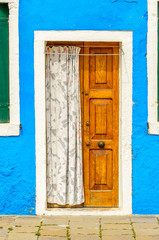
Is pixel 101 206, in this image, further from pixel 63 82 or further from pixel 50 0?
pixel 50 0

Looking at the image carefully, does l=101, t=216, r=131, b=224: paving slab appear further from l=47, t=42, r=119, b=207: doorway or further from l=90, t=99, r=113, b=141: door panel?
l=90, t=99, r=113, b=141: door panel

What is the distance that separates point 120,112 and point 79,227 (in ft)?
5.54

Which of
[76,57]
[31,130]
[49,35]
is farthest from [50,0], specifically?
[31,130]

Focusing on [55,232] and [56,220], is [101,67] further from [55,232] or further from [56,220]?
[55,232]

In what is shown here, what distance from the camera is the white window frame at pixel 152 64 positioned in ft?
19.3

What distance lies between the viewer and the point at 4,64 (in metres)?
6.00

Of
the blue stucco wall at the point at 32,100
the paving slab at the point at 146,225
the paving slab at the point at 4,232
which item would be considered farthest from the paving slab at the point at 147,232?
the paving slab at the point at 4,232

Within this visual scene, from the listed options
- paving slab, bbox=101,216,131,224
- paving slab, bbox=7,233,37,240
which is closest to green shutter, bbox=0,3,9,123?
paving slab, bbox=7,233,37,240

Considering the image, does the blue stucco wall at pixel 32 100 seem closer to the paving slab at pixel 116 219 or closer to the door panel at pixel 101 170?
the paving slab at pixel 116 219

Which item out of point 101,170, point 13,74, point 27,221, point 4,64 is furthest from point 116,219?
point 4,64

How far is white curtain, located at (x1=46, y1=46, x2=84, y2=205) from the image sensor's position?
6055mm

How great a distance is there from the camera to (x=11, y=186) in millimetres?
6016

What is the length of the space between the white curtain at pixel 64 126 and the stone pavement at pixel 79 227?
453 millimetres

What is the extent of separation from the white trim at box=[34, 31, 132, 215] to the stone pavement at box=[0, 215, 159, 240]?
0.20 meters
